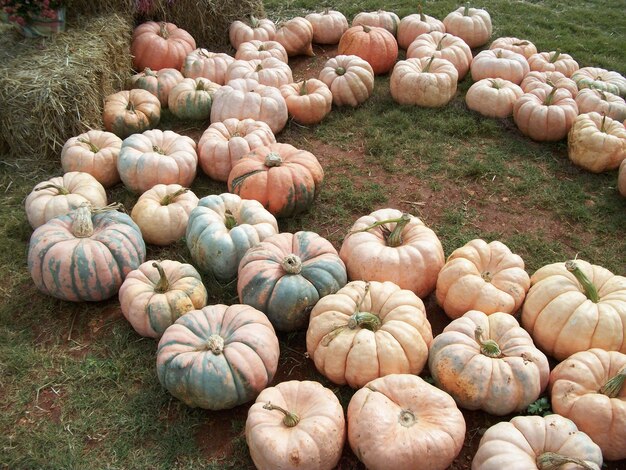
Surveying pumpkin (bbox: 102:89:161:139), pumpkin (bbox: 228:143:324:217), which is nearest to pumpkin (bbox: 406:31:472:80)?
pumpkin (bbox: 228:143:324:217)

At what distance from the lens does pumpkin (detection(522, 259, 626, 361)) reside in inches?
155

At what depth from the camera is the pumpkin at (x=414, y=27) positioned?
8.37 metres

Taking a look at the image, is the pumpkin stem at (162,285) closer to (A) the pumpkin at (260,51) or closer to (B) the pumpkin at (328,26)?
(A) the pumpkin at (260,51)

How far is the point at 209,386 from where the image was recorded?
3.65m

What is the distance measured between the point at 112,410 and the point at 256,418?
115 centimetres

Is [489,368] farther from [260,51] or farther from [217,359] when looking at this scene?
[260,51]

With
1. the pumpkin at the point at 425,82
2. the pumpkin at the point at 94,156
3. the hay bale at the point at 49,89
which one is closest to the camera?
the pumpkin at the point at 94,156

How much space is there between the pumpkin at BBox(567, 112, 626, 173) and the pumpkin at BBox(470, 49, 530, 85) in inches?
50.7

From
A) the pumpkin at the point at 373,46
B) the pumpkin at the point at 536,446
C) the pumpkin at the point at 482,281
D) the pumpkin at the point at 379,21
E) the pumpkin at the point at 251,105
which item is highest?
the pumpkin at the point at 379,21

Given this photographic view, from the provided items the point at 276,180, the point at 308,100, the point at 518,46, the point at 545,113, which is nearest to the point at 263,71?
the point at 308,100

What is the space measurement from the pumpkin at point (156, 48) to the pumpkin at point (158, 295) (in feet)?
13.6

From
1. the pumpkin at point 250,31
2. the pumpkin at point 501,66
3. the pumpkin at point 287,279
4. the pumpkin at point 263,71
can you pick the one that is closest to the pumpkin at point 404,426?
the pumpkin at point 287,279

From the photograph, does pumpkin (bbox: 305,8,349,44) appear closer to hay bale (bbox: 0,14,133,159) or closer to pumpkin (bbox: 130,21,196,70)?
pumpkin (bbox: 130,21,196,70)

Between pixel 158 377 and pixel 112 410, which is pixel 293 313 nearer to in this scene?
pixel 158 377
